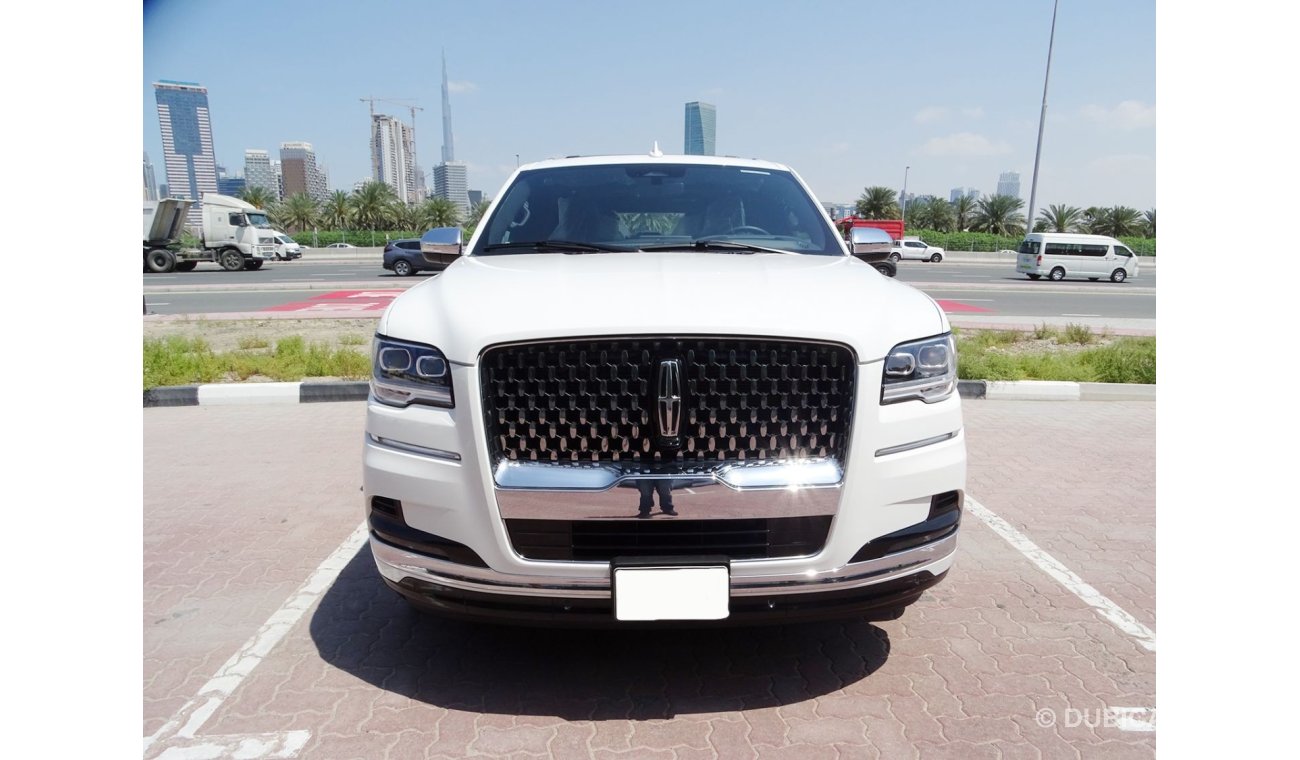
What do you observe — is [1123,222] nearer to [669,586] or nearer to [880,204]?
[880,204]

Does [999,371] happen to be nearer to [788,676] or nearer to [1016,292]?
[788,676]

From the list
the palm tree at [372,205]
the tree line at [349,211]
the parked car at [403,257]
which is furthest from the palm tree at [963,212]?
the parked car at [403,257]

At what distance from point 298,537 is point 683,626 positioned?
2.58 m

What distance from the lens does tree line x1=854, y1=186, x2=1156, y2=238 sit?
56562 millimetres

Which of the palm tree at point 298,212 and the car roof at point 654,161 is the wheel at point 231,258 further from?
the palm tree at point 298,212

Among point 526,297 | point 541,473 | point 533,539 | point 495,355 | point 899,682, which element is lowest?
point 899,682

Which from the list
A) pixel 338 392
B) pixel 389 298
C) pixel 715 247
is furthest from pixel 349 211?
pixel 715 247

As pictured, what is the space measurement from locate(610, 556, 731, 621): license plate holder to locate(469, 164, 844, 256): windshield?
153 centimetres

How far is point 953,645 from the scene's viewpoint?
2918 mm

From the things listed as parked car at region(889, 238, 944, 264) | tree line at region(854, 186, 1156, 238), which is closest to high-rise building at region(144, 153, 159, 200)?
parked car at region(889, 238, 944, 264)

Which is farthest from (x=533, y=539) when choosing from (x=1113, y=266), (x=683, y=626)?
(x=1113, y=266)

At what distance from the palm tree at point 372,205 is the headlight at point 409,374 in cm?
6594

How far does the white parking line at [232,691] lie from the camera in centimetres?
230

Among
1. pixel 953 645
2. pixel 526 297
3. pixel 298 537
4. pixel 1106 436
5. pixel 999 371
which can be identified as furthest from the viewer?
pixel 999 371
